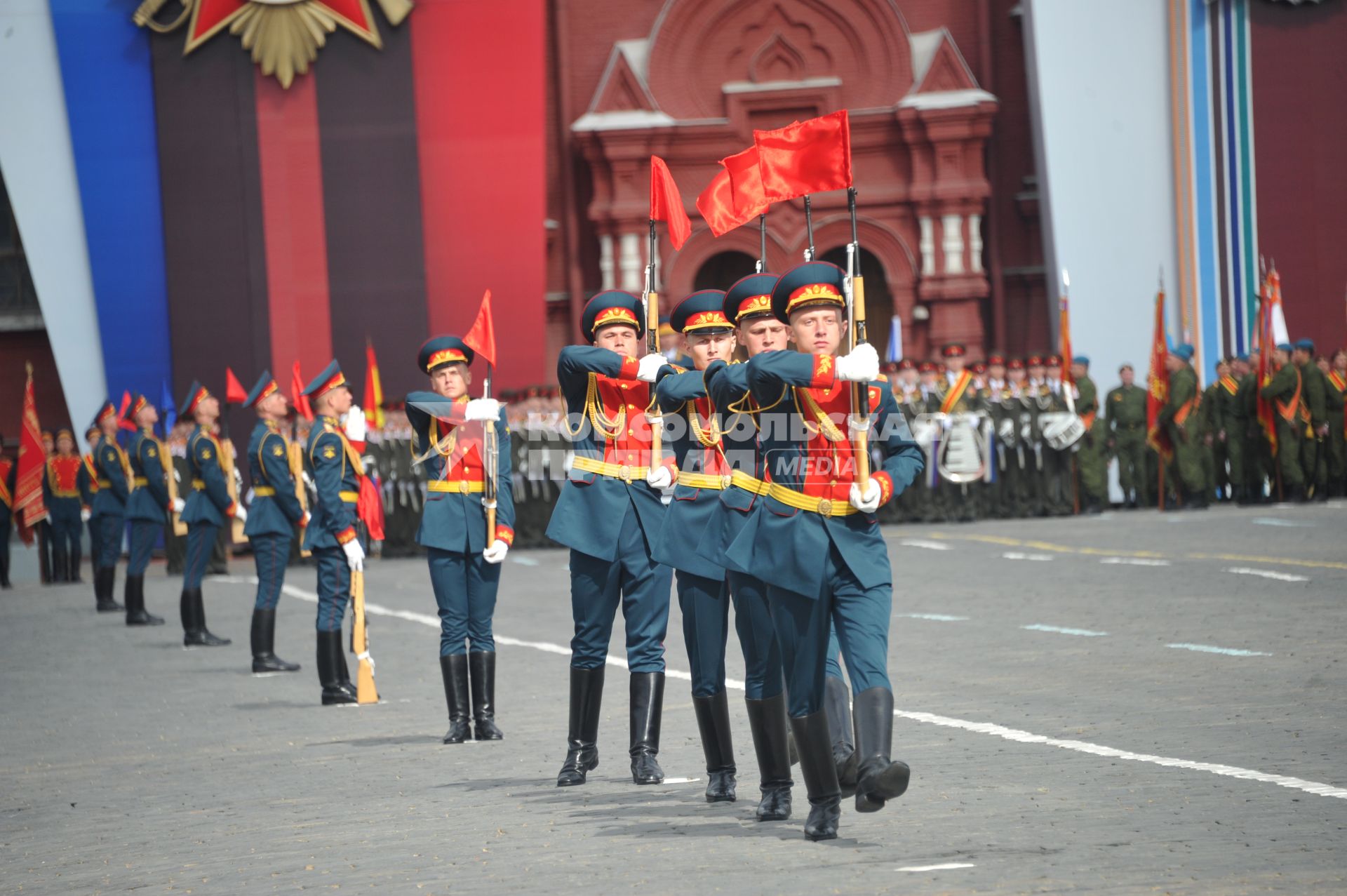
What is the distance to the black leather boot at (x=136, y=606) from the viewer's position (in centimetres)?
1623

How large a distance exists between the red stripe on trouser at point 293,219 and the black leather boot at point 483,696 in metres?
18.0

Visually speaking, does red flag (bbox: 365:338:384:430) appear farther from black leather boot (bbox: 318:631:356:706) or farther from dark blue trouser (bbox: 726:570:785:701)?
dark blue trouser (bbox: 726:570:785:701)

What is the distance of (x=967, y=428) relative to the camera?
73.4 feet

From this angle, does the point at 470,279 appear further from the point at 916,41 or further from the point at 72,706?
the point at 72,706

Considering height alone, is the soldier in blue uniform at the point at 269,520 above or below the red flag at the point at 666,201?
below

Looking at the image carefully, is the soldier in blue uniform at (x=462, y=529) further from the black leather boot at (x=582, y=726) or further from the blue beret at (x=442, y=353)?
the black leather boot at (x=582, y=726)

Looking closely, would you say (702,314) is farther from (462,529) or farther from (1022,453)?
(1022,453)

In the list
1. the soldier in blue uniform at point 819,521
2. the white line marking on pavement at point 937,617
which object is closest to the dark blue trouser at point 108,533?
the white line marking on pavement at point 937,617

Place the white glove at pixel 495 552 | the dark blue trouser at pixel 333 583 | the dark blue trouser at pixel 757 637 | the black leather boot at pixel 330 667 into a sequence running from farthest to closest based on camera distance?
the dark blue trouser at pixel 333 583
the black leather boot at pixel 330 667
the white glove at pixel 495 552
the dark blue trouser at pixel 757 637

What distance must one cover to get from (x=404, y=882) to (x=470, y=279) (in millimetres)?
21755

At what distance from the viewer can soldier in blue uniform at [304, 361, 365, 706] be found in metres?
10.9

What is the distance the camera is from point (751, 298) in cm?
690

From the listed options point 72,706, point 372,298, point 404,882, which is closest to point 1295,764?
point 404,882

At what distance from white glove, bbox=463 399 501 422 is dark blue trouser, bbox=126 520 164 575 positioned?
8.25 meters
